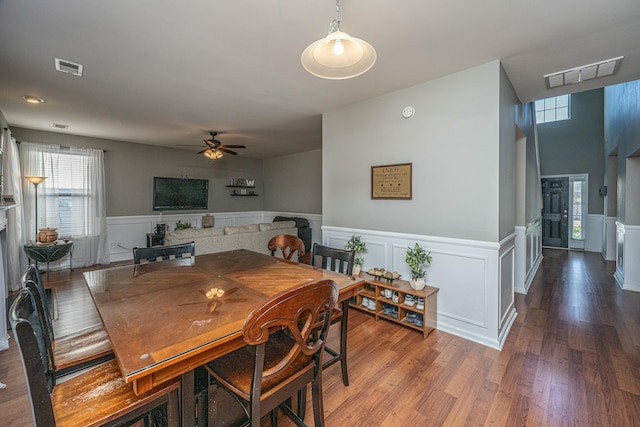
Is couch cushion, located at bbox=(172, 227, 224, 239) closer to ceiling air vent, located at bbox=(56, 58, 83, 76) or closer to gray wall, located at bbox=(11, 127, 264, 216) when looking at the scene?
ceiling air vent, located at bbox=(56, 58, 83, 76)

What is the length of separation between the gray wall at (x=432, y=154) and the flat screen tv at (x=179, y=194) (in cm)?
440

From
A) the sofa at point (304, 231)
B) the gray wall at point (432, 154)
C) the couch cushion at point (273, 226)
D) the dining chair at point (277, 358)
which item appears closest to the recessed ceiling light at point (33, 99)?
the couch cushion at point (273, 226)

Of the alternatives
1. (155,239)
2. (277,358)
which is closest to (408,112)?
(277,358)

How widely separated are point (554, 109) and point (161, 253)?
9.61 metres

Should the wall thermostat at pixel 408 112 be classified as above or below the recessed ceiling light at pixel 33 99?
below

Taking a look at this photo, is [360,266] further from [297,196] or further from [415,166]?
[297,196]

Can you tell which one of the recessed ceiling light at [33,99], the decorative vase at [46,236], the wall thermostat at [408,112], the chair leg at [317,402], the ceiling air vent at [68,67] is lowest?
the chair leg at [317,402]

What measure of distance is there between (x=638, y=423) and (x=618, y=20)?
2.57 metres

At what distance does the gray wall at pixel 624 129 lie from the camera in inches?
A: 144

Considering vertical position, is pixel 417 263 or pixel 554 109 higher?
pixel 554 109

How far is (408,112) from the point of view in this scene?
296 centimetres

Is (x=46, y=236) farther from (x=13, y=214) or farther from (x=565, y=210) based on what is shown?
(x=565, y=210)

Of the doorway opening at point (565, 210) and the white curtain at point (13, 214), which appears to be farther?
the doorway opening at point (565, 210)

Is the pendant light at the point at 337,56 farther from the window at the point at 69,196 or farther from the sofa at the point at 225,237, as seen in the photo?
the window at the point at 69,196
